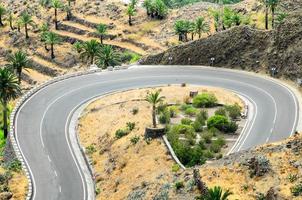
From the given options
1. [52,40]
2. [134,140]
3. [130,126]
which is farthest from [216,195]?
[52,40]

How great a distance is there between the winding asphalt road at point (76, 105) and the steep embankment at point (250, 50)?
2.71 metres

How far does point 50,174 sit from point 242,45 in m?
43.5

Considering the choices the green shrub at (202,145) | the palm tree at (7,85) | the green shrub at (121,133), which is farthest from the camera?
the palm tree at (7,85)

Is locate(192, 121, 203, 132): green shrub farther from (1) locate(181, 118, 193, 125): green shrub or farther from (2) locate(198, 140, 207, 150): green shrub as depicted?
(2) locate(198, 140, 207, 150): green shrub

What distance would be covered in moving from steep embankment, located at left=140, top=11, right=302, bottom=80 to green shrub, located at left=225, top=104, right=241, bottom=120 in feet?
56.2

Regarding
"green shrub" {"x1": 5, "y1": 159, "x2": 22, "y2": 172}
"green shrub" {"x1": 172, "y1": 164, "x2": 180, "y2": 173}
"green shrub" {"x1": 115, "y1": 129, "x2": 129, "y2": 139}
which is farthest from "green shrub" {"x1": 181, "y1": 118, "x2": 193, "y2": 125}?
"green shrub" {"x1": 5, "y1": 159, "x2": 22, "y2": 172}

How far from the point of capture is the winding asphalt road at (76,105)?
6241 centimetres

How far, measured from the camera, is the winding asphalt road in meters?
62.4

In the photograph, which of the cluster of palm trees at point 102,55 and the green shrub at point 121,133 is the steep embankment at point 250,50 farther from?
the green shrub at point 121,133

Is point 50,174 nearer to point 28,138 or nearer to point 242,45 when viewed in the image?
point 28,138

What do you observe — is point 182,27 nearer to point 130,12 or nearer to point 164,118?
point 130,12

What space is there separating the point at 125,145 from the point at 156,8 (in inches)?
3147

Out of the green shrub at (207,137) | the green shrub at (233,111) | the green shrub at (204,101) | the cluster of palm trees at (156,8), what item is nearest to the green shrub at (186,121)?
the green shrub at (207,137)

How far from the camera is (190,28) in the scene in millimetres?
123000
